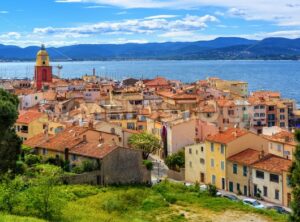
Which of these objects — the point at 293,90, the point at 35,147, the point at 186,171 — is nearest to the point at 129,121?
the point at 186,171

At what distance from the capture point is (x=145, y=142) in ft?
189

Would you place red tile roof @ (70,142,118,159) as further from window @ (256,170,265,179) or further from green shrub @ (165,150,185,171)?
green shrub @ (165,150,185,171)

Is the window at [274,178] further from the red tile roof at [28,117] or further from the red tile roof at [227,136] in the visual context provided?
the red tile roof at [28,117]

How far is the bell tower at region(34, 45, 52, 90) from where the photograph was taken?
118 metres

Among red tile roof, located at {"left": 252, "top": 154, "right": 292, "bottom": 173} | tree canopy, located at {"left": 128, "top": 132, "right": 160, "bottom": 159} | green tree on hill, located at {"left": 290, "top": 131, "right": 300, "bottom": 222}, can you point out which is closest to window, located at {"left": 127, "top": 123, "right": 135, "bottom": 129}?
tree canopy, located at {"left": 128, "top": 132, "right": 160, "bottom": 159}

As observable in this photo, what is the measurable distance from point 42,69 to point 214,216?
88.2 m

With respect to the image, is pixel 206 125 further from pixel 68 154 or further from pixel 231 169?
pixel 68 154

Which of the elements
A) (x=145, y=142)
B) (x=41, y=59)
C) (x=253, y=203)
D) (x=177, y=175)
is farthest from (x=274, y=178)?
(x=41, y=59)

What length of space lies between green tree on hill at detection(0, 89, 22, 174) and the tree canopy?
23.7 metres

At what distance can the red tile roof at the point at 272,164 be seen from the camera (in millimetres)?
42656

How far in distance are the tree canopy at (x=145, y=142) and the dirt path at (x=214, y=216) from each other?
1845 centimetres

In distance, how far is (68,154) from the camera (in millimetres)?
44031

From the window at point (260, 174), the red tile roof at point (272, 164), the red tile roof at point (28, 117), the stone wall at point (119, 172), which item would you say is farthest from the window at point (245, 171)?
the red tile roof at point (28, 117)

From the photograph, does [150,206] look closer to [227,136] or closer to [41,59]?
[227,136]
